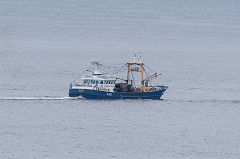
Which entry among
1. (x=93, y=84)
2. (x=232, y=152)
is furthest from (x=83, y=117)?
(x=232, y=152)

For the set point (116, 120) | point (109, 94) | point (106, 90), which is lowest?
point (116, 120)

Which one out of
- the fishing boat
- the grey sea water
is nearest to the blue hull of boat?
the fishing boat

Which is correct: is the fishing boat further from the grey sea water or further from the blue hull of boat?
the grey sea water

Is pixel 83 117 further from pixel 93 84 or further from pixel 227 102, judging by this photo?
pixel 227 102

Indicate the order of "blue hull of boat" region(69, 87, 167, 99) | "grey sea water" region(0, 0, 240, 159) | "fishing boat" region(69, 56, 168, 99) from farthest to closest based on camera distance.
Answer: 1. "fishing boat" region(69, 56, 168, 99)
2. "blue hull of boat" region(69, 87, 167, 99)
3. "grey sea water" region(0, 0, 240, 159)

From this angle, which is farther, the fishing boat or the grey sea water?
the fishing boat

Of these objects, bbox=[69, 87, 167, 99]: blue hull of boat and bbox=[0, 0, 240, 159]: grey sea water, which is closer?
bbox=[0, 0, 240, 159]: grey sea water

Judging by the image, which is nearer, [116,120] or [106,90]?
[116,120]

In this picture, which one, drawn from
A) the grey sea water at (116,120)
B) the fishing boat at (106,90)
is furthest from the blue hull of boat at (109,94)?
the grey sea water at (116,120)

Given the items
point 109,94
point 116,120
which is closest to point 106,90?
point 109,94

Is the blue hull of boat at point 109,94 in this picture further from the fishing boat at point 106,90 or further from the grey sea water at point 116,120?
the grey sea water at point 116,120

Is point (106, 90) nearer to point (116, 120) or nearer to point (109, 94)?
point (109, 94)

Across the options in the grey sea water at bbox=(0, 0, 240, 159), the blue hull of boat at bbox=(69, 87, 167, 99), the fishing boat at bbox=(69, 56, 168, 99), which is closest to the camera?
the grey sea water at bbox=(0, 0, 240, 159)

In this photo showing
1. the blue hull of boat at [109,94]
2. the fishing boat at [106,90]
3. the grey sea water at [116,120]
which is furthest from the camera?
the fishing boat at [106,90]
